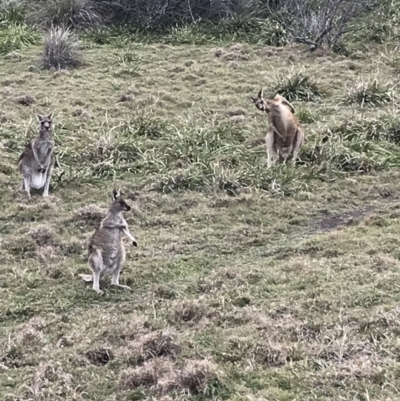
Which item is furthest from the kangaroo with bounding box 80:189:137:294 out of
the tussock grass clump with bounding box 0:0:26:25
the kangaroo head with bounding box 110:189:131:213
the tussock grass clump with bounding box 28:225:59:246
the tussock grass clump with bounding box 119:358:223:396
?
the tussock grass clump with bounding box 0:0:26:25

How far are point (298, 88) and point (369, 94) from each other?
109cm

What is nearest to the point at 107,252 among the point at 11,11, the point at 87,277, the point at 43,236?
the point at 87,277

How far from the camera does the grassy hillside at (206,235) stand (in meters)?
4.93

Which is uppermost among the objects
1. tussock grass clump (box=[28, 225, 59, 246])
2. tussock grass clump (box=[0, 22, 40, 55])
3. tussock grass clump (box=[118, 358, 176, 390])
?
tussock grass clump (box=[118, 358, 176, 390])

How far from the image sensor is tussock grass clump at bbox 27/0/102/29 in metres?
16.7

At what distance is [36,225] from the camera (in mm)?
7980

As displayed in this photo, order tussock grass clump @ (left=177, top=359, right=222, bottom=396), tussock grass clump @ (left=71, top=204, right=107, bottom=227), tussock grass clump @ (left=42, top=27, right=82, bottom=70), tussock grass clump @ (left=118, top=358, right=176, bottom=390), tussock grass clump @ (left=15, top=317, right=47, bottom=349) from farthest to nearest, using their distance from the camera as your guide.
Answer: tussock grass clump @ (left=42, top=27, right=82, bottom=70)
tussock grass clump @ (left=71, top=204, right=107, bottom=227)
tussock grass clump @ (left=15, top=317, right=47, bottom=349)
tussock grass clump @ (left=118, top=358, right=176, bottom=390)
tussock grass clump @ (left=177, top=359, right=222, bottom=396)

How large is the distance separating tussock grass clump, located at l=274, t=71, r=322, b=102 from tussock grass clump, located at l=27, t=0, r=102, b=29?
5.76m

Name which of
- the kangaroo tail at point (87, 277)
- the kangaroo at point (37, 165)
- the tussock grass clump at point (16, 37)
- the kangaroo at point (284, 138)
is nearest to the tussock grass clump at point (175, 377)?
the kangaroo tail at point (87, 277)

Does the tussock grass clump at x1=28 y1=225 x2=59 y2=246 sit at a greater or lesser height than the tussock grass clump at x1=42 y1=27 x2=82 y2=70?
greater

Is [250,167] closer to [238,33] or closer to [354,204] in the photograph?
[354,204]

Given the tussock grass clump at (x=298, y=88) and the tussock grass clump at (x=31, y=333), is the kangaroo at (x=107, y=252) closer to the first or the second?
the tussock grass clump at (x=31, y=333)

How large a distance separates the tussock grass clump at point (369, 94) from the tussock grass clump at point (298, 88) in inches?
21.9

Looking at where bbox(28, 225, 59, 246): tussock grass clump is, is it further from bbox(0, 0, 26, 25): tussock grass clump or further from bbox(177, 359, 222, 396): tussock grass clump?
bbox(0, 0, 26, 25): tussock grass clump
